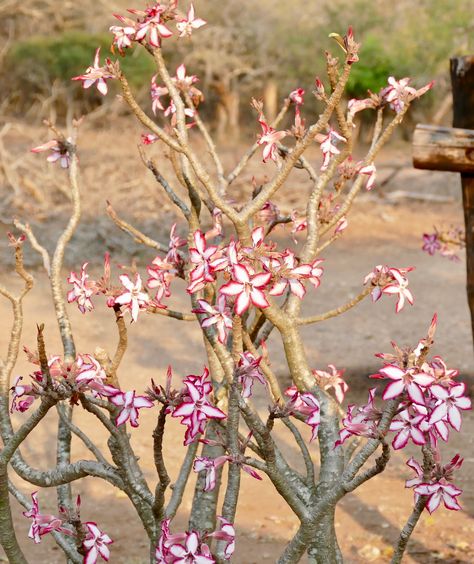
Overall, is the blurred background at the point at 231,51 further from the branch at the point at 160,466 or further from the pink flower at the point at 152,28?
the branch at the point at 160,466

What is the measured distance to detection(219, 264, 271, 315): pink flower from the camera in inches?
79.5

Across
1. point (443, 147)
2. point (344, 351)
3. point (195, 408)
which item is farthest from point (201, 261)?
point (344, 351)

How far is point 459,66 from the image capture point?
4.53 m

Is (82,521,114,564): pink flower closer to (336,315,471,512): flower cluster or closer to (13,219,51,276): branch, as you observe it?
(336,315,471,512): flower cluster

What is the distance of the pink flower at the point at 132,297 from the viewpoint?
2385 mm

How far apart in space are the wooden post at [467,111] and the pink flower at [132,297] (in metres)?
2.26

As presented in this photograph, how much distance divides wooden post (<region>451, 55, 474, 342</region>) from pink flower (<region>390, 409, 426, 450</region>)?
233cm

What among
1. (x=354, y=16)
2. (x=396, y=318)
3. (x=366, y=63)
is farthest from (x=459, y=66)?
(x=354, y=16)

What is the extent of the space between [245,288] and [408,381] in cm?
38

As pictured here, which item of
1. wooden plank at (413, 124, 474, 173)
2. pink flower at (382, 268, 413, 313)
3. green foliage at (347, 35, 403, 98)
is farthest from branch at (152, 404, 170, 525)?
green foliage at (347, 35, 403, 98)

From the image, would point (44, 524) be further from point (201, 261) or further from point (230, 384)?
point (201, 261)

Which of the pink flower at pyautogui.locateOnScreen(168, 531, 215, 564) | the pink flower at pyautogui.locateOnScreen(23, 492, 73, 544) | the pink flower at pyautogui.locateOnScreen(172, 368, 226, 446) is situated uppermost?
the pink flower at pyautogui.locateOnScreen(172, 368, 226, 446)

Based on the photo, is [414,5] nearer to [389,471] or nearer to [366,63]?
[366,63]

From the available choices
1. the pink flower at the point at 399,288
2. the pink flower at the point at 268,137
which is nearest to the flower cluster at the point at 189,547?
the pink flower at the point at 399,288
